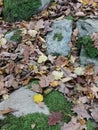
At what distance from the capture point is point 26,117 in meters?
3.50

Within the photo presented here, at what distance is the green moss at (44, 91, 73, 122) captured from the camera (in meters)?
3.64

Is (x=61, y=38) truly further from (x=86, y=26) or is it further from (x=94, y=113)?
(x=94, y=113)

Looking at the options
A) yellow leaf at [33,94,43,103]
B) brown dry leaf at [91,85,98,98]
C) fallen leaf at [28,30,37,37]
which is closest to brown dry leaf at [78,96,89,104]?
brown dry leaf at [91,85,98,98]

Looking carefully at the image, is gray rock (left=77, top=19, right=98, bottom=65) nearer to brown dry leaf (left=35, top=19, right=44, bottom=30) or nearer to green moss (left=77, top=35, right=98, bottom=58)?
green moss (left=77, top=35, right=98, bottom=58)

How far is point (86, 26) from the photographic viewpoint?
4789 mm

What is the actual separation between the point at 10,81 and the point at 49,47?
0.88 meters

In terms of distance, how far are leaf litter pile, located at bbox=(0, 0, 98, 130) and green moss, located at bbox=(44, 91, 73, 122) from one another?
57 mm

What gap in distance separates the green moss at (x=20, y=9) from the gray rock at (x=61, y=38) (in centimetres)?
64

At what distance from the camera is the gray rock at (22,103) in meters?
3.58

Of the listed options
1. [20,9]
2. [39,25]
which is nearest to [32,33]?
[39,25]

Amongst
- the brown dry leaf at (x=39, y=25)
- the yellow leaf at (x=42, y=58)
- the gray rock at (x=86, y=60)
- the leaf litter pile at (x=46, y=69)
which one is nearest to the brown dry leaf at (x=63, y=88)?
the leaf litter pile at (x=46, y=69)

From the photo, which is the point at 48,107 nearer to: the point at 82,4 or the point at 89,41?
the point at 89,41

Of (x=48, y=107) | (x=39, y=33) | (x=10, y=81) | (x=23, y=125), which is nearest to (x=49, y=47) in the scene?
(x=39, y=33)

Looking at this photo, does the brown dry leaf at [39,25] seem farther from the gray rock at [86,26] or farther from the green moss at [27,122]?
the green moss at [27,122]
